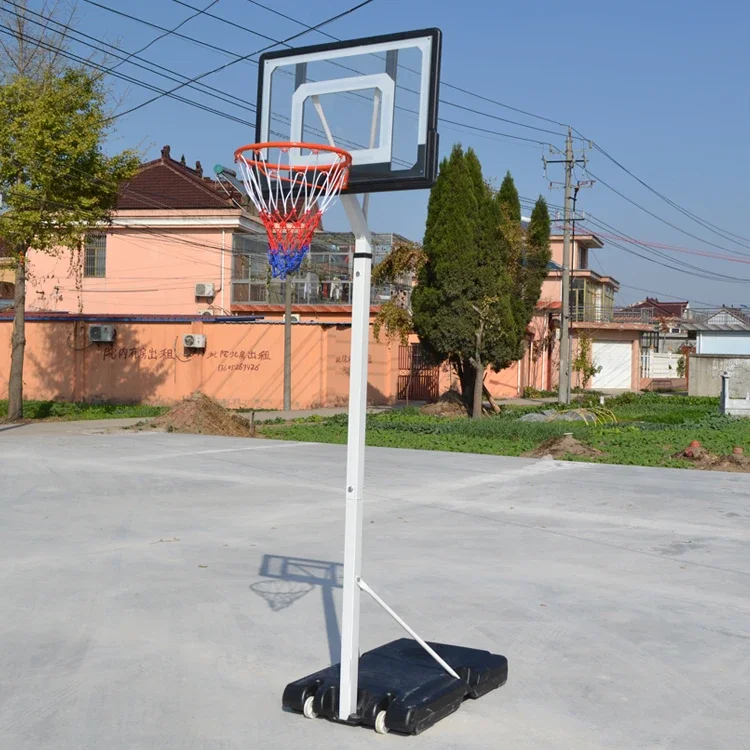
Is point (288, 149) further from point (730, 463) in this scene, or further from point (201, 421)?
point (201, 421)

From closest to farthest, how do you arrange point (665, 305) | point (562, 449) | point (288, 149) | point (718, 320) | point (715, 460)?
point (288, 149), point (715, 460), point (562, 449), point (718, 320), point (665, 305)

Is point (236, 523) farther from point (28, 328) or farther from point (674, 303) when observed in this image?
point (674, 303)

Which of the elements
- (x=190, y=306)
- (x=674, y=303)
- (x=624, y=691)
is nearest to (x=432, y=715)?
(x=624, y=691)

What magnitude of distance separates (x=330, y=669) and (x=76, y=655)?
1670mm

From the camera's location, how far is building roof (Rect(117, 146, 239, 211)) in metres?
40.1

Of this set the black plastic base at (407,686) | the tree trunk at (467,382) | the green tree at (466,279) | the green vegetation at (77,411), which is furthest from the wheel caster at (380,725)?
the tree trunk at (467,382)

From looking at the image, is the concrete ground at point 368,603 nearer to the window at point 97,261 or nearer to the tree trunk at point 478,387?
the tree trunk at point 478,387

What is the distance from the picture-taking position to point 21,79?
22.9 meters

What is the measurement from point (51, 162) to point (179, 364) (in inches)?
398

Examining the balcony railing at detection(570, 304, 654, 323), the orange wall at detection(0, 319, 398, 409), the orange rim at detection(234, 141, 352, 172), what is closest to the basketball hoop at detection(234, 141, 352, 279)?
the orange rim at detection(234, 141, 352, 172)

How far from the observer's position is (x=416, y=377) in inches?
1422

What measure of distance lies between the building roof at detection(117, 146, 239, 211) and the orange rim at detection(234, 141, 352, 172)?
34.1 metres

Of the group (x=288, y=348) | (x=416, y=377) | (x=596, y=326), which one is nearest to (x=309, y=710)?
(x=288, y=348)

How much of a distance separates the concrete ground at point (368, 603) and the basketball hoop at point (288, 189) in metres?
2.53
